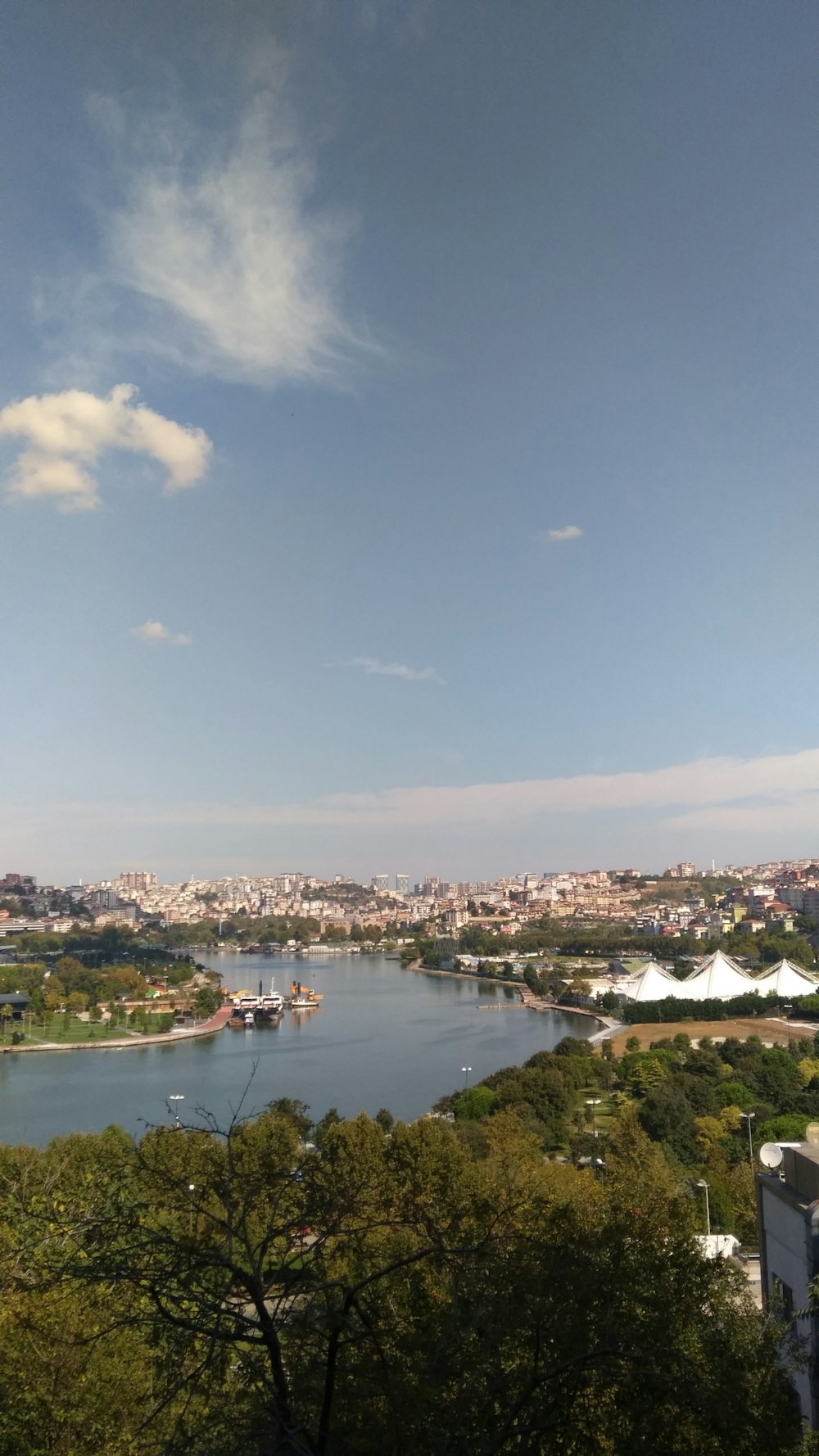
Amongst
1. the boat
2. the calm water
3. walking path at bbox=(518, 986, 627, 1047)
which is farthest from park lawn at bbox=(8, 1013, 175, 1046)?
walking path at bbox=(518, 986, 627, 1047)

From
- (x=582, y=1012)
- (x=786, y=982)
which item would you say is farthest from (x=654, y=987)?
(x=786, y=982)

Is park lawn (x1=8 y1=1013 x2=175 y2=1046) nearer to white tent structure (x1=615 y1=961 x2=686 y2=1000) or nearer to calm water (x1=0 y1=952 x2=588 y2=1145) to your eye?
calm water (x1=0 y1=952 x2=588 y2=1145)

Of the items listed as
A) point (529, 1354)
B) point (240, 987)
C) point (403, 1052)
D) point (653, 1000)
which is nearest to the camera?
point (529, 1354)

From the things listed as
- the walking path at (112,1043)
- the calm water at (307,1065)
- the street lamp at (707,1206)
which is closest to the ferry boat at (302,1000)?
the calm water at (307,1065)

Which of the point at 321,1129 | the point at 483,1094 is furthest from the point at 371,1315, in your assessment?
the point at 483,1094

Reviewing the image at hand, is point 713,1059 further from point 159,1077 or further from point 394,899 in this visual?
point 394,899

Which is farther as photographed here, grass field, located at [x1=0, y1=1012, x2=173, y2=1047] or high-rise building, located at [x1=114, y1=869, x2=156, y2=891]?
high-rise building, located at [x1=114, y1=869, x2=156, y2=891]

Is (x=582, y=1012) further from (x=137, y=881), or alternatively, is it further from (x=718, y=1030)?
(x=137, y=881)

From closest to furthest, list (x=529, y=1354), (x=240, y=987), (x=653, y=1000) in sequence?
(x=529, y=1354) → (x=653, y=1000) → (x=240, y=987)
